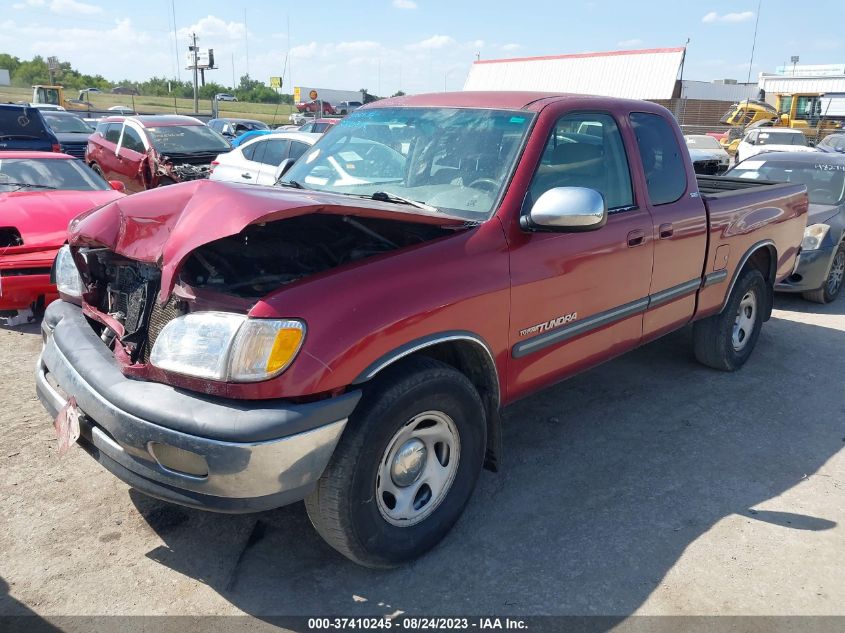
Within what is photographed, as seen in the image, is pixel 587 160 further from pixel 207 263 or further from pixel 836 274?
pixel 836 274

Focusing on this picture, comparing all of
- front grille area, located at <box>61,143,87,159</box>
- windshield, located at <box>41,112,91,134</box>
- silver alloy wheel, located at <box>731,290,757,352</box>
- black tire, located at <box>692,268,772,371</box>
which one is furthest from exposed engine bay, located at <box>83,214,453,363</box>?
windshield, located at <box>41,112,91,134</box>

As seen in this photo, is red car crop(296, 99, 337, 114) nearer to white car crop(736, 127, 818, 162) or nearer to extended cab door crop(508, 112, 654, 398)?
white car crop(736, 127, 818, 162)

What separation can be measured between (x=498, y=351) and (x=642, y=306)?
1.30 meters

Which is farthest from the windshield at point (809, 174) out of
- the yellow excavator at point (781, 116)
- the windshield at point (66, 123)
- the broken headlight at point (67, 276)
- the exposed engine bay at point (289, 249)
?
the yellow excavator at point (781, 116)

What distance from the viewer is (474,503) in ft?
11.1

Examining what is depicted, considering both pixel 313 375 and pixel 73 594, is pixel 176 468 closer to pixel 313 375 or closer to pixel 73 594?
pixel 313 375

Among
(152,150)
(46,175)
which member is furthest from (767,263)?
(152,150)

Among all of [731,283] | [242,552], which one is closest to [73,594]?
[242,552]

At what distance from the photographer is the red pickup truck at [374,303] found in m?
2.38

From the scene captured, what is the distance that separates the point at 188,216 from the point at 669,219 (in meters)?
2.79

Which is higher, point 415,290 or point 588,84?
point 588,84

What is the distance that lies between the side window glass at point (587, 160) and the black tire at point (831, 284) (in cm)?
487

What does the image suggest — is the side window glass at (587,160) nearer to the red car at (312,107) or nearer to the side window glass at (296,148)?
the side window glass at (296,148)

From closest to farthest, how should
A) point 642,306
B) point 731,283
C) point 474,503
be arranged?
point 474,503 < point 642,306 < point 731,283
